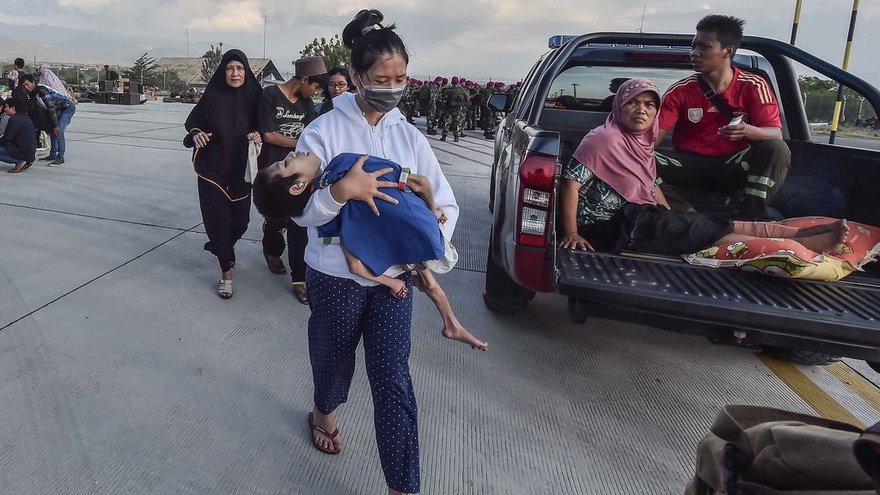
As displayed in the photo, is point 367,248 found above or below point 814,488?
above

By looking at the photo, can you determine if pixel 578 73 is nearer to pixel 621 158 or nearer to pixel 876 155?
pixel 621 158

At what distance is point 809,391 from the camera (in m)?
3.33

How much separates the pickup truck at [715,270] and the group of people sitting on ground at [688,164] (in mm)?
206

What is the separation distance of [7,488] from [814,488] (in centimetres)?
258

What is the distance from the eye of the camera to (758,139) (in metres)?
3.74

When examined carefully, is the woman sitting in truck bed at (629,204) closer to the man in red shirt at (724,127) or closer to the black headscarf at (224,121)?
the man in red shirt at (724,127)

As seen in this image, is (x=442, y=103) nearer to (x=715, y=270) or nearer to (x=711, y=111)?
(x=711, y=111)

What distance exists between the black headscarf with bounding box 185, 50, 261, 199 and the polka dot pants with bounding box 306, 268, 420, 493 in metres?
2.25

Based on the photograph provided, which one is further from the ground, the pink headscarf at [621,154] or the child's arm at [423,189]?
the pink headscarf at [621,154]

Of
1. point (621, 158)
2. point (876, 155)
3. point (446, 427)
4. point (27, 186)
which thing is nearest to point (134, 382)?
point (446, 427)

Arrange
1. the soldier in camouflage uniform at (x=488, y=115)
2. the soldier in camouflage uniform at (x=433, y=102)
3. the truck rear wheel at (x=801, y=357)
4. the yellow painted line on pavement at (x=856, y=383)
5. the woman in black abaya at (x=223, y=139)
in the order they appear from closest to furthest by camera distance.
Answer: the yellow painted line on pavement at (x=856, y=383)
the truck rear wheel at (x=801, y=357)
the woman in black abaya at (x=223, y=139)
the soldier in camouflage uniform at (x=433, y=102)
the soldier in camouflage uniform at (x=488, y=115)

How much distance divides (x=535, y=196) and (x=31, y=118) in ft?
27.8

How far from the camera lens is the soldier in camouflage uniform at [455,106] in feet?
49.6

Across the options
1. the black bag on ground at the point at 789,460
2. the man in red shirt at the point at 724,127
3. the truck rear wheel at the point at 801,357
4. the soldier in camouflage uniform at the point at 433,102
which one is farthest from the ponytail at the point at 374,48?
the soldier in camouflage uniform at the point at 433,102
